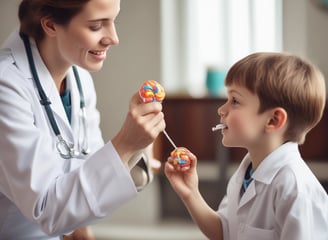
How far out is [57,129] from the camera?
159 centimetres

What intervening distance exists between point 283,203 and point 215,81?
290cm

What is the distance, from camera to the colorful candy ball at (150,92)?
140cm

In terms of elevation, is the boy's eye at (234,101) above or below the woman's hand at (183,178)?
above

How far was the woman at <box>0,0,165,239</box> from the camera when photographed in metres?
1.40

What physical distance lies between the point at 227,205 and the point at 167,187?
292 cm

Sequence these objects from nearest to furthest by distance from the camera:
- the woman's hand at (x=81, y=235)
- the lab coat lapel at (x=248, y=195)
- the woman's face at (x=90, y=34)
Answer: the lab coat lapel at (x=248, y=195) < the woman's face at (x=90, y=34) < the woman's hand at (x=81, y=235)

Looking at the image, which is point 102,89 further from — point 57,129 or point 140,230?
point 57,129

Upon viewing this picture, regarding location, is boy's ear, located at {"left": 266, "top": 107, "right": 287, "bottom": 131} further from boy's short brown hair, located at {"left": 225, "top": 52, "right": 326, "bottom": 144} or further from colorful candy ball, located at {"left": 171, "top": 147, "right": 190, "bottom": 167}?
colorful candy ball, located at {"left": 171, "top": 147, "right": 190, "bottom": 167}

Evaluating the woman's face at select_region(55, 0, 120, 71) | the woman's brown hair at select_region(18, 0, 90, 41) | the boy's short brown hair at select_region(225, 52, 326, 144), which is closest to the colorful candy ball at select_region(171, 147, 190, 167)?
the boy's short brown hair at select_region(225, 52, 326, 144)

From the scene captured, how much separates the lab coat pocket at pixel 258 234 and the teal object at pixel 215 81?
2805 millimetres

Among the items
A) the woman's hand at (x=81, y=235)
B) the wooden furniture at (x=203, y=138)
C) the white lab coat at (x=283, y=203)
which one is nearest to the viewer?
the white lab coat at (x=283, y=203)

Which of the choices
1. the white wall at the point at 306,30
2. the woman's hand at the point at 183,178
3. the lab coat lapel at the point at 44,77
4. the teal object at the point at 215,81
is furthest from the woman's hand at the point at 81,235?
the white wall at the point at 306,30

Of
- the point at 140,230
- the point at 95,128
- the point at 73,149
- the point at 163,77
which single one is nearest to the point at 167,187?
the point at 140,230

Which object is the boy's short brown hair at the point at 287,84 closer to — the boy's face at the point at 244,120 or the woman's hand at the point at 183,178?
the boy's face at the point at 244,120
